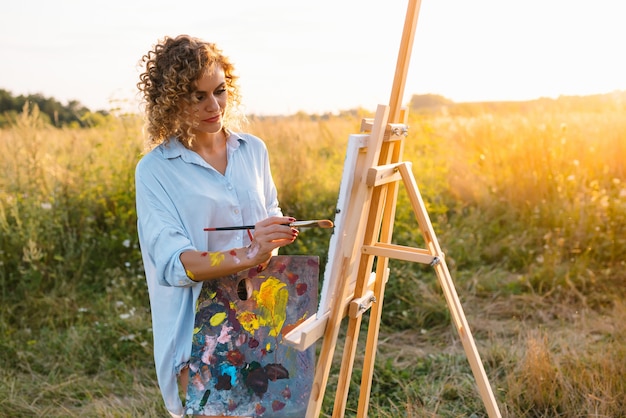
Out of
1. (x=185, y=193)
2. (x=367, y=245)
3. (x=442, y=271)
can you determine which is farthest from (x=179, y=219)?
(x=442, y=271)

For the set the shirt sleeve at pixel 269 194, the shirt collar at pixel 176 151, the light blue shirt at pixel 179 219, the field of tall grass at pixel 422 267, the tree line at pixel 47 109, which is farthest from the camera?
the tree line at pixel 47 109

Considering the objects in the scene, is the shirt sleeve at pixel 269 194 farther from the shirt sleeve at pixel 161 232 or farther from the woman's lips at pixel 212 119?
the shirt sleeve at pixel 161 232

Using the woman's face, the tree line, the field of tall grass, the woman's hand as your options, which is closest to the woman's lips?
the woman's face

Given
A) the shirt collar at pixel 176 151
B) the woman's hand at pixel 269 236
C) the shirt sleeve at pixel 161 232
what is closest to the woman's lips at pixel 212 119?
the shirt collar at pixel 176 151

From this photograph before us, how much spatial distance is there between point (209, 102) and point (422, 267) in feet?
9.37

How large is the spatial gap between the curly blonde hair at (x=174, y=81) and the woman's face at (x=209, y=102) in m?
0.02

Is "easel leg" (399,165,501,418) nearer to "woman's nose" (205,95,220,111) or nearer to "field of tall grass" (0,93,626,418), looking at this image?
"woman's nose" (205,95,220,111)

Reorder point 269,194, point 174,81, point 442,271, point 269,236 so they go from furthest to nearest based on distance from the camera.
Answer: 1. point 269,194
2. point 442,271
3. point 174,81
4. point 269,236

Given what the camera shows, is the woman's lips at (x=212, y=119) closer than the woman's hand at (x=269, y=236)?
No

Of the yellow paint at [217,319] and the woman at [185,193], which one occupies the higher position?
the woman at [185,193]

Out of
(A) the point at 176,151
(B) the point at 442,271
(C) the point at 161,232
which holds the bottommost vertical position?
(B) the point at 442,271

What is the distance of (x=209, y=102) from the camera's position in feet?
6.74

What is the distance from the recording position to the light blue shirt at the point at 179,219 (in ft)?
6.46

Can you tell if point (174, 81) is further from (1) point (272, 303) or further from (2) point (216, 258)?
(1) point (272, 303)
